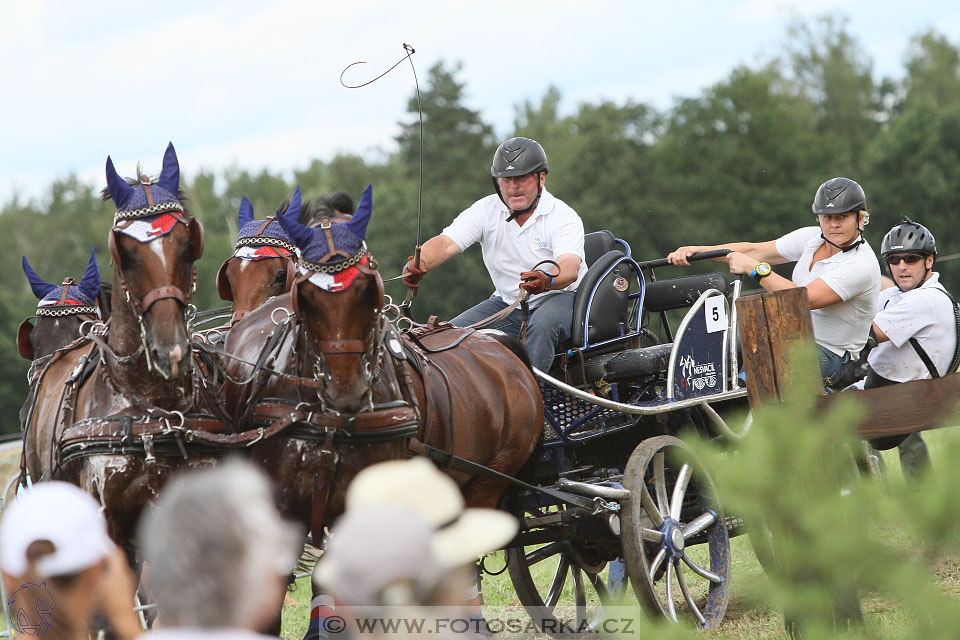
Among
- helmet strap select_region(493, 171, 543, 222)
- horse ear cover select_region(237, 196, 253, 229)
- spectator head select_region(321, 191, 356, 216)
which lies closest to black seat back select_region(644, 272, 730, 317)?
helmet strap select_region(493, 171, 543, 222)

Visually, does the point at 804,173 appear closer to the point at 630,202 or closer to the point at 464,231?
the point at 630,202

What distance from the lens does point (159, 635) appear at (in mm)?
1931

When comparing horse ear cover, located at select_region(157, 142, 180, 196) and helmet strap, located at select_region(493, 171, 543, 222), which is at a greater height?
horse ear cover, located at select_region(157, 142, 180, 196)

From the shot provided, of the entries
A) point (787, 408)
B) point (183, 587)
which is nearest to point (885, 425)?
point (787, 408)

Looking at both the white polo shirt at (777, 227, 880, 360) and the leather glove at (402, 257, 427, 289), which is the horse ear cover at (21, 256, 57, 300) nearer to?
the leather glove at (402, 257, 427, 289)

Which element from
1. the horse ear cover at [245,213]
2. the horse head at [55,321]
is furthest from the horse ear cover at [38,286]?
the horse ear cover at [245,213]

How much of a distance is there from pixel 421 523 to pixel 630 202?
126ft

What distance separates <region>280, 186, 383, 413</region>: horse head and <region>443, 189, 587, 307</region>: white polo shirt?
6.45 ft

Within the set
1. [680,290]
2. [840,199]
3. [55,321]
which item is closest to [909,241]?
[840,199]

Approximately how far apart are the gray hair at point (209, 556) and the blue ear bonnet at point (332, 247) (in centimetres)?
244

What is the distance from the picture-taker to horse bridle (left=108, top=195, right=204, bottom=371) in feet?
13.6

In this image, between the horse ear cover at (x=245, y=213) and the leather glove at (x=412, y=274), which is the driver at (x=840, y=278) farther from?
the horse ear cover at (x=245, y=213)

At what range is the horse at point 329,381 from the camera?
4.32 m

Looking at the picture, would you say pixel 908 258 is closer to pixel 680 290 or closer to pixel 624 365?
pixel 680 290
